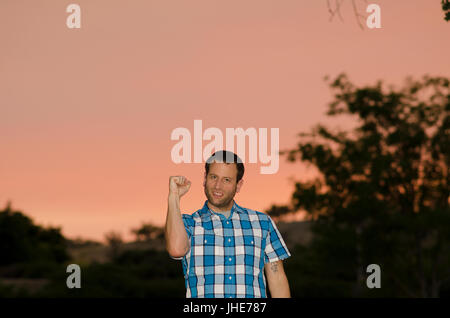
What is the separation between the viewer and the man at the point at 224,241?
4.23 m

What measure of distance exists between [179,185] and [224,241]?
0.62m

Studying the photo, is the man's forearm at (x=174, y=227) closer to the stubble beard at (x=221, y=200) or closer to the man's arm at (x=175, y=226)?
the man's arm at (x=175, y=226)

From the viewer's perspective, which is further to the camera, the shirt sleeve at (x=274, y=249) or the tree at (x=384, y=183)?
the tree at (x=384, y=183)

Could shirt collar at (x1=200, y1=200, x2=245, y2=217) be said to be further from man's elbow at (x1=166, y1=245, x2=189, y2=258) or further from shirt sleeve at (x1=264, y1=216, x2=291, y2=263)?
man's elbow at (x1=166, y1=245, x2=189, y2=258)

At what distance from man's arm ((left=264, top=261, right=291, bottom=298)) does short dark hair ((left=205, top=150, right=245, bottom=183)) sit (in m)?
0.77

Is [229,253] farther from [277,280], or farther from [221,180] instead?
[221,180]

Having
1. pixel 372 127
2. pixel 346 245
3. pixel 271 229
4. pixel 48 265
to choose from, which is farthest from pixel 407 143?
pixel 48 265

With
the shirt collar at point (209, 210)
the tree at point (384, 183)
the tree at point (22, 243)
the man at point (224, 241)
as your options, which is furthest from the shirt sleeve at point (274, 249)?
the tree at point (22, 243)

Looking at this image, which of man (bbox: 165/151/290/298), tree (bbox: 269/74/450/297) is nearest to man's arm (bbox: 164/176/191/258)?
man (bbox: 165/151/290/298)

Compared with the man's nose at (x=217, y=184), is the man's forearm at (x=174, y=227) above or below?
below

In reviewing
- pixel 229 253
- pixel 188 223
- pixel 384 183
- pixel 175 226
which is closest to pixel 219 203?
pixel 188 223

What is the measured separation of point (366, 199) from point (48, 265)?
27.3 meters

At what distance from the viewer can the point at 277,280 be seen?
4.48m
